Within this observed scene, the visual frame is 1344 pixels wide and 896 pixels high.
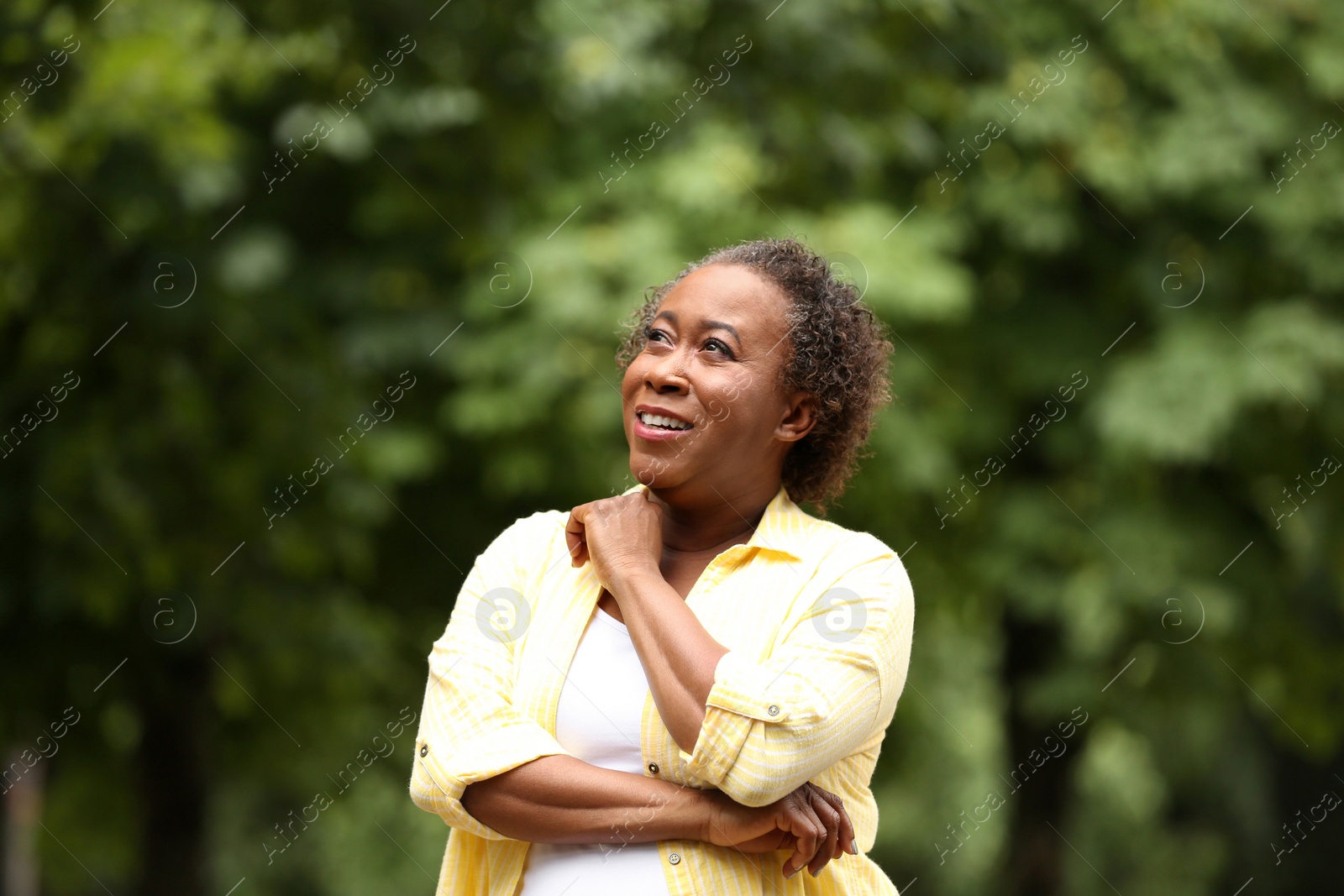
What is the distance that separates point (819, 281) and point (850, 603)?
630 mm

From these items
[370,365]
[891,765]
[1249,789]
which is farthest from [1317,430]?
[1249,789]

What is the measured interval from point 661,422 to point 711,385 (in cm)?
11

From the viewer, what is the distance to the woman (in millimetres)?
2303

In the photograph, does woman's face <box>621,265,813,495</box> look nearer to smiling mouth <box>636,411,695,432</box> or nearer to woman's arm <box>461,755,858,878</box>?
smiling mouth <box>636,411,695,432</box>

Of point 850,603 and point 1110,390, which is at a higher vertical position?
point 850,603

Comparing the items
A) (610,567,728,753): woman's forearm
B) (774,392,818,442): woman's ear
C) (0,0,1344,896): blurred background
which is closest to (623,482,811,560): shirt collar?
(774,392,818,442): woman's ear

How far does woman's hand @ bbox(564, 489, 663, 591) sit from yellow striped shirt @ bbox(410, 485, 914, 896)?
70 millimetres

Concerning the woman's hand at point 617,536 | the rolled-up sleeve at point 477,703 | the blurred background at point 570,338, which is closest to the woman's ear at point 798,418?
the woman's hand at point 617,536

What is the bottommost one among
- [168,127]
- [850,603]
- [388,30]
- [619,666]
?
[850,603]

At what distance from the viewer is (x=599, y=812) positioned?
7.62ft

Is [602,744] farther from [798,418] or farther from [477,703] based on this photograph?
[798,418]

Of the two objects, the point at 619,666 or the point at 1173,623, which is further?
the point at 1173,623

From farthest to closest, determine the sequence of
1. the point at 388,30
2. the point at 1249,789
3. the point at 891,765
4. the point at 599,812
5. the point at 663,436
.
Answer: the point at 1249,789 → the point at 891,765 → the point at 388,30 → the point at 663,436 → the point at 599,812

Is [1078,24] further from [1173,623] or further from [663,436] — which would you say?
[663,436]
